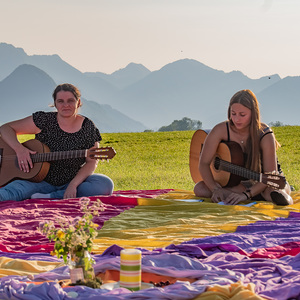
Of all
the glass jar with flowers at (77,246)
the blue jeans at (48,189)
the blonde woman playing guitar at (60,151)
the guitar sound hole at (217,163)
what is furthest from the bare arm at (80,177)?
the glass jar with flowers at (77,246)

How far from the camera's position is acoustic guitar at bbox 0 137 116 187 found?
6.68m

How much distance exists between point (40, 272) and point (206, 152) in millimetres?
3404

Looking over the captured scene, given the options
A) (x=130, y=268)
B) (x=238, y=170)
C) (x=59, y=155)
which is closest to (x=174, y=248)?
(x=130, y=268)

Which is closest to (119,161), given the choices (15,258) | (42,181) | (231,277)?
(42,181)

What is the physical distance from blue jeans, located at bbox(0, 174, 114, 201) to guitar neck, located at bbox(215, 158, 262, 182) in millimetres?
1427

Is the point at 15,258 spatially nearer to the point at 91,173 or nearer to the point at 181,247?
the point at 181,247

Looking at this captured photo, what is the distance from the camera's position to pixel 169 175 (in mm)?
11078

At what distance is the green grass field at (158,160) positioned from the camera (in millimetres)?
10171

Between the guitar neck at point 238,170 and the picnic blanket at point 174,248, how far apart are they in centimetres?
34

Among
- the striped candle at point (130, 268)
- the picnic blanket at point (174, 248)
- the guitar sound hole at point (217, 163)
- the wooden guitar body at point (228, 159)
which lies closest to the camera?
the striped candle at point (130, 268)

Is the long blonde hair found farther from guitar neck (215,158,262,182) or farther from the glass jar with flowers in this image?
the glass jar with flowers

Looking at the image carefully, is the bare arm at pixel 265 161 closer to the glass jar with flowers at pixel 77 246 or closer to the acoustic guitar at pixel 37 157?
the acoustic guitar at pixel 37 157

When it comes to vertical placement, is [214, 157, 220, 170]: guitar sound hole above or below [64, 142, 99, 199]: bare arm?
above

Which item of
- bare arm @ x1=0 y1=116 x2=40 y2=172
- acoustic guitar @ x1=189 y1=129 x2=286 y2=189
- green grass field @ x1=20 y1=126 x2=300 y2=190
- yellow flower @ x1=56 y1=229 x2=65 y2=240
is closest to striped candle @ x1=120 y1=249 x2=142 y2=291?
yellow flower @ x1=56 y1=229 x2=65 y2=240
